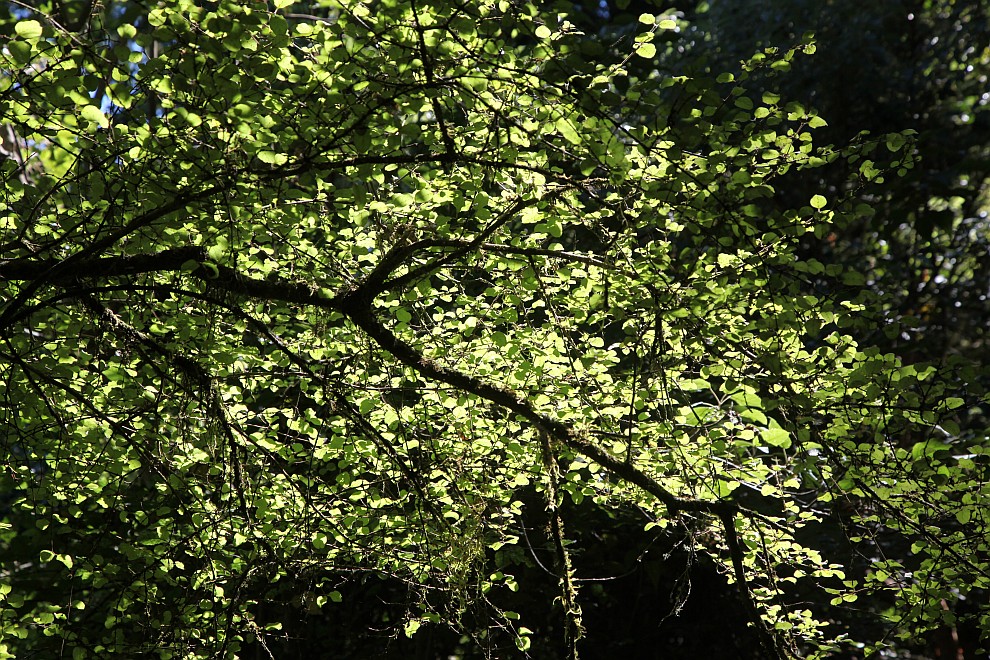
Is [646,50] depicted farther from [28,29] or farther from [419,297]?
[28,29]

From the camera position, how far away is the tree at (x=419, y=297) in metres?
2.68

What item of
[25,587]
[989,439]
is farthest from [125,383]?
[989,439]

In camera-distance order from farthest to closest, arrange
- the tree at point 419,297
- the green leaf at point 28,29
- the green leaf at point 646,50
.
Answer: the tree at point 419,297, the green leaf at point 646,50, the green leaf at point 28,29

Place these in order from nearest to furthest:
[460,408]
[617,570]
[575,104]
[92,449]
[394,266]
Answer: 1. [575,104]
2. [394,266]
3. [460,408]
4. [92,449]
5. [617,570]

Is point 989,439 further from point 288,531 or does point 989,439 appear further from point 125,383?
point 125,383

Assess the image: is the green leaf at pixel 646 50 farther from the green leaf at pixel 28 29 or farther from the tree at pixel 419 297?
the green leaf at pixel 28 29

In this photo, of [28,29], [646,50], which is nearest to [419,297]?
[646,50]

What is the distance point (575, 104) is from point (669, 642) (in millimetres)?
5215

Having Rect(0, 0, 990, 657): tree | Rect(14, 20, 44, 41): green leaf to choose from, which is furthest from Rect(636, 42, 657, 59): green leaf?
Rect(14, 20, 44, 41): green leaf

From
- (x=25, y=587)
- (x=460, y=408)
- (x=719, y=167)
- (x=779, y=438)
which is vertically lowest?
(x=779, y=438)

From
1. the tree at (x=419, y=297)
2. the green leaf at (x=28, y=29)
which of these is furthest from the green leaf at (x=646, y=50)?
the green leaf at (x=28, y=29)

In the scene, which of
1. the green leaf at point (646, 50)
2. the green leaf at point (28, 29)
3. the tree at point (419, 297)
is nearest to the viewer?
the green leaf at point (28, 29)

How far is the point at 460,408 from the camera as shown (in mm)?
3770

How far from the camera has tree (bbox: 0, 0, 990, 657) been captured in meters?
2.68
